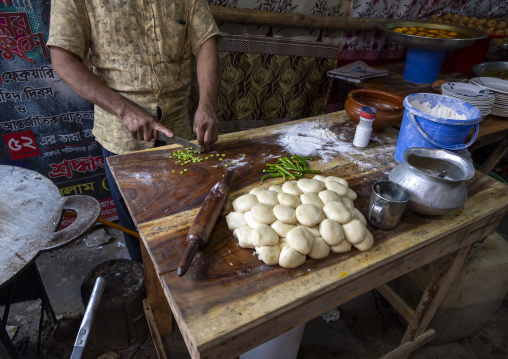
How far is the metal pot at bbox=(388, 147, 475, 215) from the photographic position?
1590 millimetres

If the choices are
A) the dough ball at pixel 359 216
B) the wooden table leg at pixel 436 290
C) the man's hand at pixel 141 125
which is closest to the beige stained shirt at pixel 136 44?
the man's hand at pixel 141 125

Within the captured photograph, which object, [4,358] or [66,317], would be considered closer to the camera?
[4,358]

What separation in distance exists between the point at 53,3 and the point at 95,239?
2464 millimetres

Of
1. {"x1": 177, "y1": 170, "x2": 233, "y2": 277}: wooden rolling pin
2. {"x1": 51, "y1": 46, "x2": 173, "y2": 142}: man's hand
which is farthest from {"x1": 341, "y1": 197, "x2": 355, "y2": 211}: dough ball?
{"x1": 51, "y1": 46, "x2": 173, "y2": 142}: man's hand

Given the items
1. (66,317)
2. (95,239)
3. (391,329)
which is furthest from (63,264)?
(391,329)

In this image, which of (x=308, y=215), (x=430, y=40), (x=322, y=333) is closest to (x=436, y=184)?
(x=308, y=215)

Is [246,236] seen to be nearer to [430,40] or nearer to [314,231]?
[314,231]

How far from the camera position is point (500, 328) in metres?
3.06

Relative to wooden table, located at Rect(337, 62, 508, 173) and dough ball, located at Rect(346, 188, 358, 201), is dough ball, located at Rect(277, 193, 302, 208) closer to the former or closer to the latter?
dough ball, located at Rect(346, 188, 358, 201)

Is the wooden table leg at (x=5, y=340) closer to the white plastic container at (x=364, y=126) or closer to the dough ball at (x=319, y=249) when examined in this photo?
the dough ball at (x=319, y=249)

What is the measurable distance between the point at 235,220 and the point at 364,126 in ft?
4.16

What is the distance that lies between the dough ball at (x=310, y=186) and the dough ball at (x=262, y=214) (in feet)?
0.85

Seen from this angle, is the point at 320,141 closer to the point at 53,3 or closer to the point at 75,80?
the point at 75,80

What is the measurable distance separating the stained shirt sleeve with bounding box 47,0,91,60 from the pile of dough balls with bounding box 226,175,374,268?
148 cm
